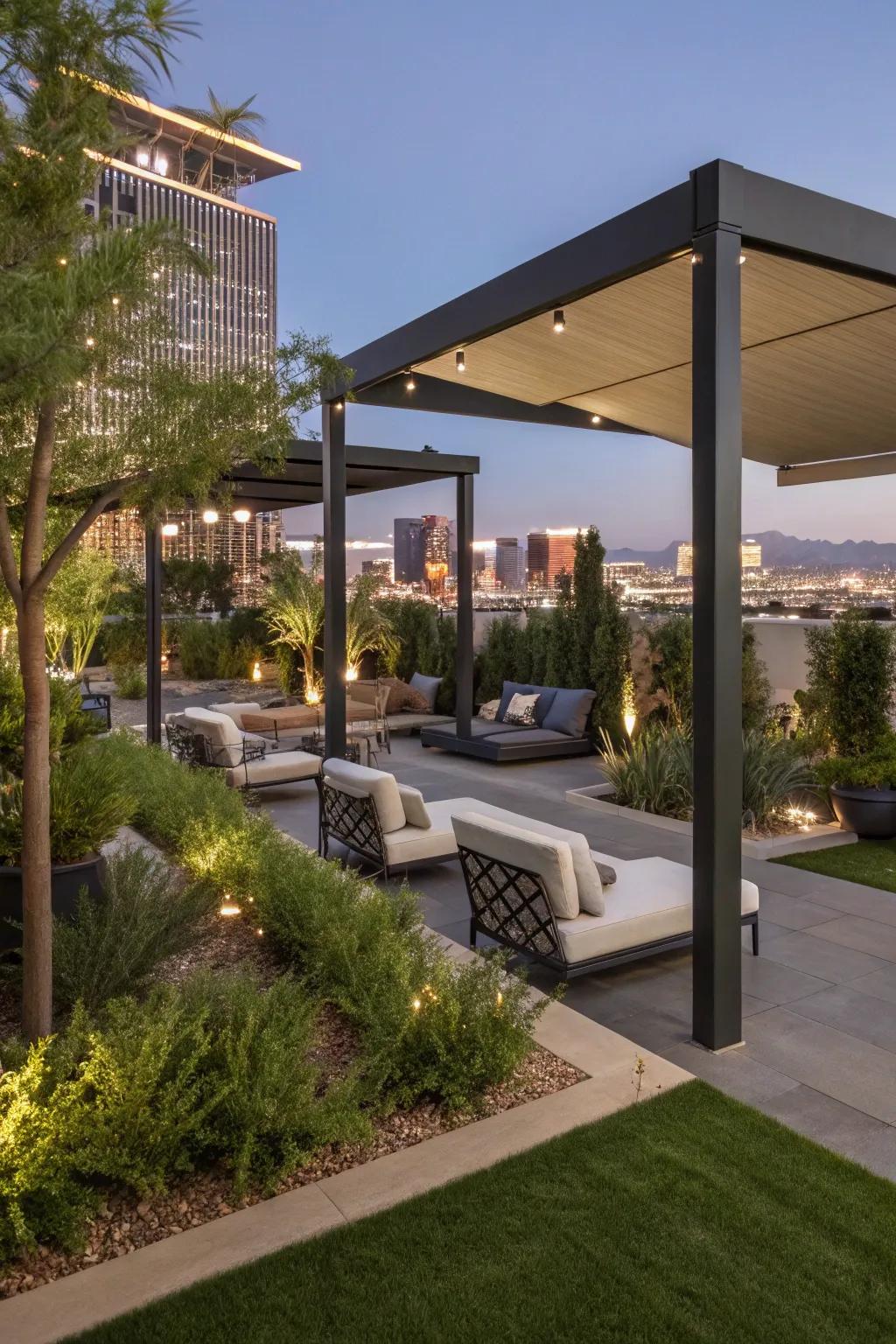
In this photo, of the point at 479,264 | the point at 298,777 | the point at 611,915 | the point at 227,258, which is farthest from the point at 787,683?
the point at 479,264

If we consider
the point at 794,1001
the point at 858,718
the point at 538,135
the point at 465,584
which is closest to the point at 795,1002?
the point at 794,1001

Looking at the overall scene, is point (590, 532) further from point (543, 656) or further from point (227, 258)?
point (227, 258)

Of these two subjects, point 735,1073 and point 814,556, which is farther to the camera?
point 814,556

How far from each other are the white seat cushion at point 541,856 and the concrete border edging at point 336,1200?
0.61 metres

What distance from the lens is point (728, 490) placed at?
3.66 metres

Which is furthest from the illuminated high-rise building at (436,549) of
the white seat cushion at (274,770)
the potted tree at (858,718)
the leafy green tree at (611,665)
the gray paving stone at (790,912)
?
the gray paving stone at (790,912)

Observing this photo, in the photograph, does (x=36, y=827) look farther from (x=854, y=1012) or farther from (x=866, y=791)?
(x=866, y=791)

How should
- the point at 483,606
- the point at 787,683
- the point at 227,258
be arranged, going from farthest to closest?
the point at 483,606 < the point at 787,683 < the point at 227,258

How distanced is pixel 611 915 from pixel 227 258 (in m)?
3.88

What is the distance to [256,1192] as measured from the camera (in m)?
2.79

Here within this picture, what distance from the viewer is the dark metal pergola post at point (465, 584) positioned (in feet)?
37.7

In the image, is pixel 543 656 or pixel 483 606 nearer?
pixel 543 656

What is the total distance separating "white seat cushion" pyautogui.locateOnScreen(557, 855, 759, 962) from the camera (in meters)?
4.21

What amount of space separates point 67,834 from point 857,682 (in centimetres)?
614
